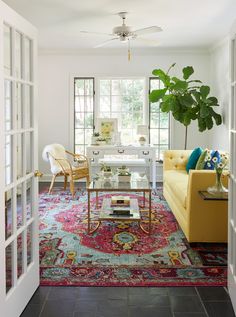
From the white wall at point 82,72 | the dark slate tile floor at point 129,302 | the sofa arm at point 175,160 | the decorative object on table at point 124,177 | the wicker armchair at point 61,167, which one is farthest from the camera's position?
the white wall at point 82,72

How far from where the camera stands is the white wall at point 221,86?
241 inches

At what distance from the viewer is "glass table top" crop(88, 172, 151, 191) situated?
4219 millimetres

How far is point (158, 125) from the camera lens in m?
7.46

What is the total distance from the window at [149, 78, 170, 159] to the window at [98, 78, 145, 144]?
0.58 feet

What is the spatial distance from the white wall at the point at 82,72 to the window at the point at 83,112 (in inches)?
6.2

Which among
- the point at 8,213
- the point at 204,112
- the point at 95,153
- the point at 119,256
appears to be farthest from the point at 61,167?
the point at 8,213

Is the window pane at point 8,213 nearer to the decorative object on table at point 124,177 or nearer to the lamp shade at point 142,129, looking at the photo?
the decorative object on table at point 124,177

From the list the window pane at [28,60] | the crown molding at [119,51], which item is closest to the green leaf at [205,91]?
the crown molding at [119,51]

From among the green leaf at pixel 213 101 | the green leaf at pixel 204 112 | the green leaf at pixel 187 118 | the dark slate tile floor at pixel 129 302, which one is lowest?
the dark slate tile floor at pixel 129 302

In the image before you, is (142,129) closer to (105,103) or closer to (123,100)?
(123,100)

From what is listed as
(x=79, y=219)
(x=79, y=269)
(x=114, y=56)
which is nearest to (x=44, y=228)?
(x=79, y=219)

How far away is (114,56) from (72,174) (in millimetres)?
2577

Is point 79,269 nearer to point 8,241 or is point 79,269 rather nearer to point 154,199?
point 8,241

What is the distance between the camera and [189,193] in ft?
12.0
